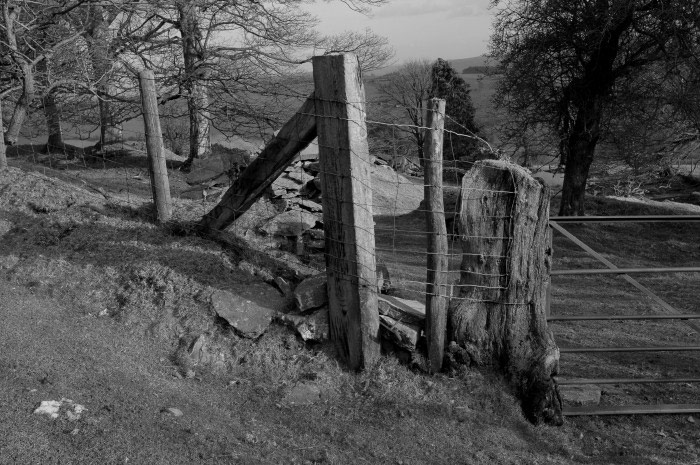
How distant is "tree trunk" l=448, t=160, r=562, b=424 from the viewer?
489 centimetres

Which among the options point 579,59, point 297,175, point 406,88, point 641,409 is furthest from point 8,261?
point 406,88

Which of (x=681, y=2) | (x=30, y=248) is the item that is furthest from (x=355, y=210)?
(x=681, y=2)

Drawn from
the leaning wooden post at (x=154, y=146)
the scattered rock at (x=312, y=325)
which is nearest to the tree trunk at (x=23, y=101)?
the leaning wooden post at (x=154, y=146)

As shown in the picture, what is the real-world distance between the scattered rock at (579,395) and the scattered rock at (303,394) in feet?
6.32

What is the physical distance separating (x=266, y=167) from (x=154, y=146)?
141 centimetres

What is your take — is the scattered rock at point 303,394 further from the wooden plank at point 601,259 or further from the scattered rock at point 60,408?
the wooden plank at point 601,259

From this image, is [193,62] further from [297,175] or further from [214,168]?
[297,175]

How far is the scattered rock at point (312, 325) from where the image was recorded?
17.4 ft

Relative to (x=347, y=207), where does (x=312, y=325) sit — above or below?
below

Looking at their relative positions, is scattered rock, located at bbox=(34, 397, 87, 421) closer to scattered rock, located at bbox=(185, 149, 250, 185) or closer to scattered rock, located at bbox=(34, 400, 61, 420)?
scattered rock, located at bbox=(34, 400, 61, 420)

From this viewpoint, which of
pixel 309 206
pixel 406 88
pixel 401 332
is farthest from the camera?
pixel 406 88

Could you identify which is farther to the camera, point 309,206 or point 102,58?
point 102,58

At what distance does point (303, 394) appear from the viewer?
493cm

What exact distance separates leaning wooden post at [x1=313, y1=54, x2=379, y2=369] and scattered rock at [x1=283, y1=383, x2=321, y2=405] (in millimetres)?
378
